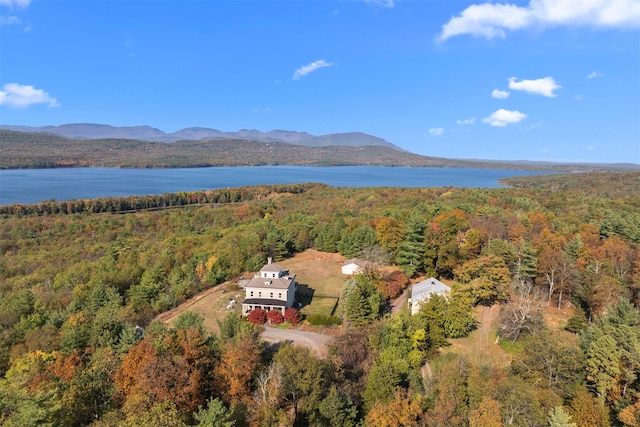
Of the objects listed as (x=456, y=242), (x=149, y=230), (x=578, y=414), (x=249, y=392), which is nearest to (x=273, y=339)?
(x=249, y=392)

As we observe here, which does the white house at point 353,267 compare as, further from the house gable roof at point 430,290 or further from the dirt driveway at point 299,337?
the dirt driveway at point 299,337

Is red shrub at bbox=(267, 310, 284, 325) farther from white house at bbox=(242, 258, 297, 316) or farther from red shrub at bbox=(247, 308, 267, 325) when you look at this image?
white house at bbox=(242, 258, 297, 316)

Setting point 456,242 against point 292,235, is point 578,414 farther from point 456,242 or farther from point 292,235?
point 292,235

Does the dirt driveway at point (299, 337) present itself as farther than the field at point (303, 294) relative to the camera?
No

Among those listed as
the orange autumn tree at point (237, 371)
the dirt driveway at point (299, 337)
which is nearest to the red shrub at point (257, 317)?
the dirt driveway at point (299, 337)

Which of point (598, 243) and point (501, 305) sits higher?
point (598, 243)

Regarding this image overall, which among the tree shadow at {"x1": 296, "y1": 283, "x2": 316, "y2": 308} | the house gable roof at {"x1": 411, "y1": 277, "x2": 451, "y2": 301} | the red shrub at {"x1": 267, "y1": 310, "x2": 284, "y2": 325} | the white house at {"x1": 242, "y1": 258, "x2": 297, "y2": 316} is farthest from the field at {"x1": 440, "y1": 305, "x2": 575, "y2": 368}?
the tree shadow at {"x1": 296, "y1": 283, "x2": 316, "y2": 308}

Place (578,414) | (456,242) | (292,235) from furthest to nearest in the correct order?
(292,235) < (456,242) < (578,414)

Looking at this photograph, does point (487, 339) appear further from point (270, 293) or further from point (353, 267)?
point (270, 293)

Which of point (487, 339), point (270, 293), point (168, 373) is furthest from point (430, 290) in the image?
point (168, 373)
